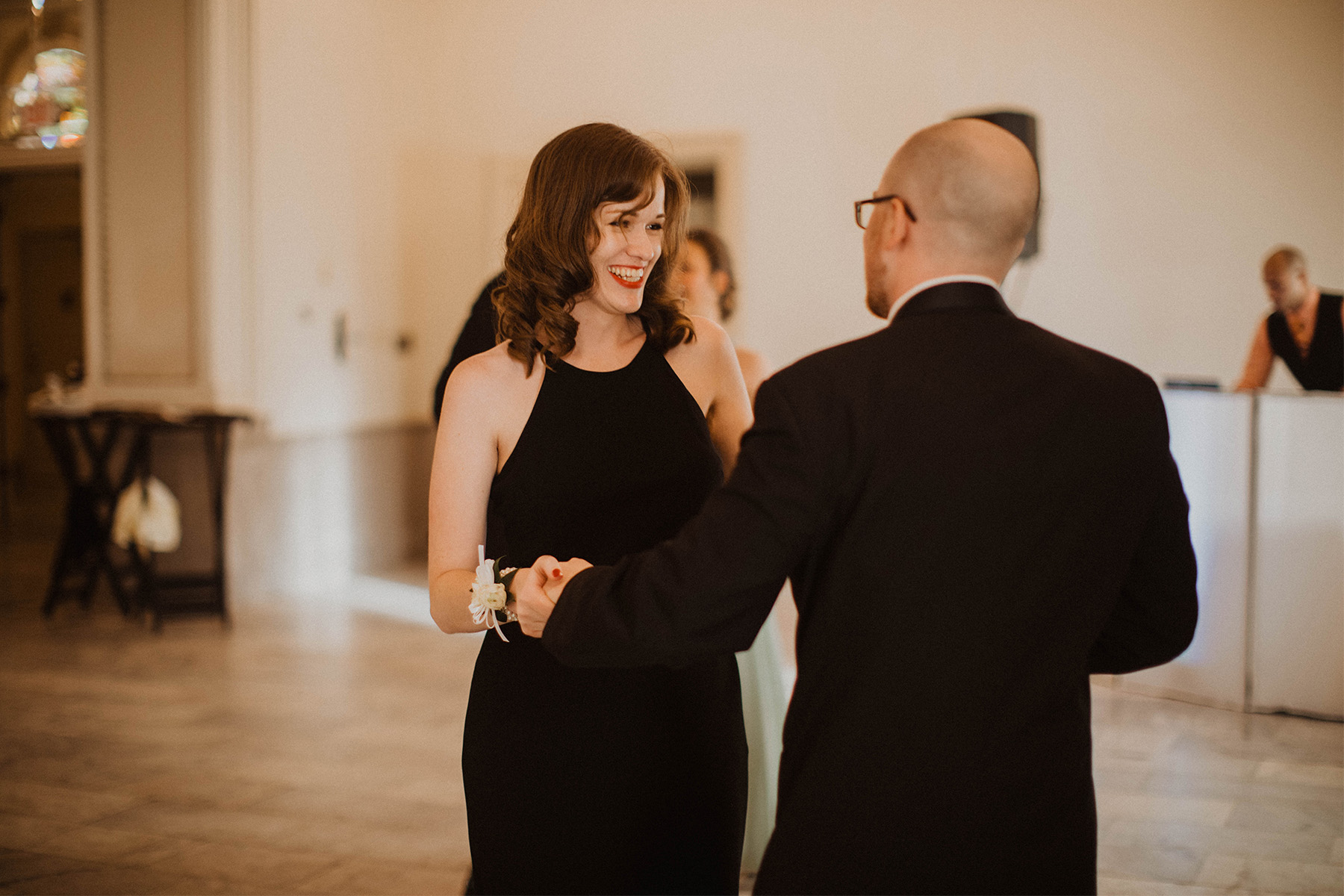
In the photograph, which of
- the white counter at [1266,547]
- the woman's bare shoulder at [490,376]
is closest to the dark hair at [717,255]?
the woman's bare shoulder at [490,376]

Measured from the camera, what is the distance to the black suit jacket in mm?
1145

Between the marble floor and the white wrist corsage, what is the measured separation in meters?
1.54

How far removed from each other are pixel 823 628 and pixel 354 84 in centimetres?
675

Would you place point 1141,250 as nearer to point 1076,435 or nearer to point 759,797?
point 759,797

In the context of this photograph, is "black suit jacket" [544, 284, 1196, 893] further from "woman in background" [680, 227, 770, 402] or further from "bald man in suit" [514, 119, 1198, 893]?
"woman in background" [680, 227, 770, 402]

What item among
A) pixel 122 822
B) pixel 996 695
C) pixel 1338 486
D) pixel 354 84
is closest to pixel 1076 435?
pixel 996 695

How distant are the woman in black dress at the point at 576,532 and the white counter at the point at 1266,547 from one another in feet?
11.3

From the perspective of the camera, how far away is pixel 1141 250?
640 cm

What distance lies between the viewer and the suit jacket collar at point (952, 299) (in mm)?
1197

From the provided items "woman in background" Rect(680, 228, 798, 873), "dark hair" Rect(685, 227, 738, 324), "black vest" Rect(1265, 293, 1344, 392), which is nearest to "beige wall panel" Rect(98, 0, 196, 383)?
"dark hair" Rect(685, 227, 738, 324)

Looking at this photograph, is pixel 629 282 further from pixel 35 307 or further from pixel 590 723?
pixel 35 307

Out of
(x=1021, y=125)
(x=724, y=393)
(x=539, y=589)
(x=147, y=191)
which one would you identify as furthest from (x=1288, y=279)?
(x=147, y=191)

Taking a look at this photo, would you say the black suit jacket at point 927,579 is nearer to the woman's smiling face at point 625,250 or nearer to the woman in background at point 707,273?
the woman's smiling face at point 625,250

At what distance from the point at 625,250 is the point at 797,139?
572cm
